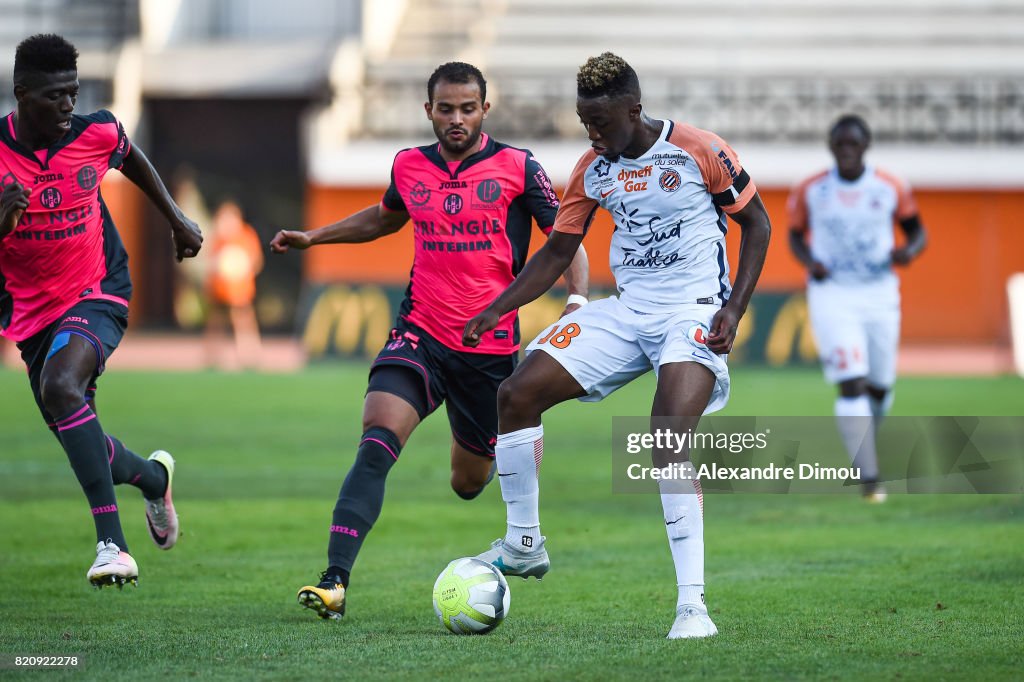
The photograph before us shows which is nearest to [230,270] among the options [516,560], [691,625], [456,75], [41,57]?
[456,75]

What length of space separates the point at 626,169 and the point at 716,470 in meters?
3.98

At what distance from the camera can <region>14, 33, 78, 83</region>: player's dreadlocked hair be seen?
6535 mm

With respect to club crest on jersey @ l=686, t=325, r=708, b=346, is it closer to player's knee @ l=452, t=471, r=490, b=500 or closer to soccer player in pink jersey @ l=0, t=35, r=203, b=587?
player's knee @ l=452, t=471, r=490, b=500

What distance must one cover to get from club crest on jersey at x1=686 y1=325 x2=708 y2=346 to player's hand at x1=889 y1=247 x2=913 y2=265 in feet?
16.7

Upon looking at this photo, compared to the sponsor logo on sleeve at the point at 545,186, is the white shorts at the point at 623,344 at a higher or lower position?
lower

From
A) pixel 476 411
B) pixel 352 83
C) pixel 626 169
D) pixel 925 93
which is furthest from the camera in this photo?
pixel 352 83

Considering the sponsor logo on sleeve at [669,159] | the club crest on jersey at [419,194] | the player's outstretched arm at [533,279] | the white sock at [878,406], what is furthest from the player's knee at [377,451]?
the white sock at [878,406]

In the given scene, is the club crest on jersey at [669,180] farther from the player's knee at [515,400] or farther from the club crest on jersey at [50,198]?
the club crest on jersey at [50,198]

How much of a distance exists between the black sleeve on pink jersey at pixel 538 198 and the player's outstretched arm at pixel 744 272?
1.07 meters

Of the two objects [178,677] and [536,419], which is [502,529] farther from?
[178,677]

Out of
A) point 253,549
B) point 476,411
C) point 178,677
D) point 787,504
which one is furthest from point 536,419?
point 787,504

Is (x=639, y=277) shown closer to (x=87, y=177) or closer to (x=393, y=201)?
(x=393, y=201)

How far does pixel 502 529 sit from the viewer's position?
9.45m

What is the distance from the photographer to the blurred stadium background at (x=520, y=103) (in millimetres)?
26203
